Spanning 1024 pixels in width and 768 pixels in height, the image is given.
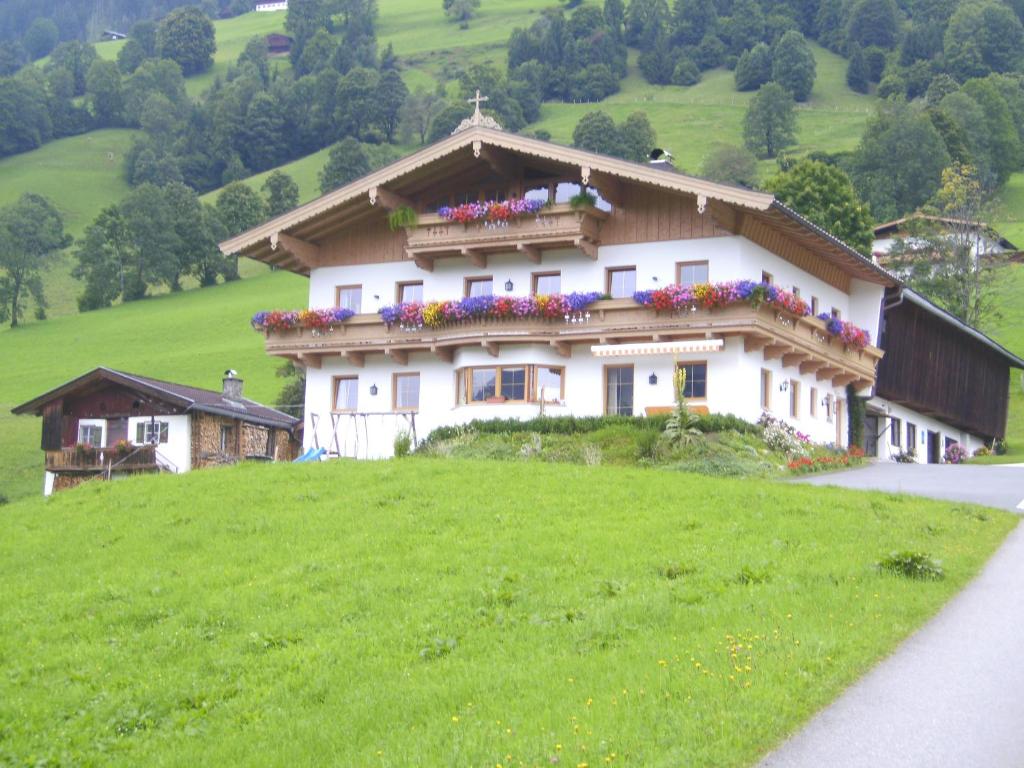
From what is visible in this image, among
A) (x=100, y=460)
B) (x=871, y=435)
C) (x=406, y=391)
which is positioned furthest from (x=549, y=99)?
(x=406, y=391)

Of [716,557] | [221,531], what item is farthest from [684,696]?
[221,531]

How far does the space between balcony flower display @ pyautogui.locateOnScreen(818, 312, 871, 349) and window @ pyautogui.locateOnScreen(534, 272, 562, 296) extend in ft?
24.7

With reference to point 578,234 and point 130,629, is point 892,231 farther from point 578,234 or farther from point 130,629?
point 130,629

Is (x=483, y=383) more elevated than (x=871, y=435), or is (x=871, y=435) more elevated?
(x=483, y=383)

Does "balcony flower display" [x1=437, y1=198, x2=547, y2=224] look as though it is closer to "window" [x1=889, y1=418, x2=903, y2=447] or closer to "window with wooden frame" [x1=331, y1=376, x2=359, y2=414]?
"window with wooden frame" [x1=331, y1=376, x2=359, y2=414]

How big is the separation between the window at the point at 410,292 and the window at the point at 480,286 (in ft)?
5.17

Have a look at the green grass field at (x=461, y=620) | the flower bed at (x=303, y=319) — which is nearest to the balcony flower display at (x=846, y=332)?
the flower bed at (x=303, y=319)

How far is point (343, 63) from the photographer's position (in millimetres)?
193500

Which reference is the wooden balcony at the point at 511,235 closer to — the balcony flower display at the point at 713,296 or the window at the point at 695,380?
the balcony flower display at the point at 713,296

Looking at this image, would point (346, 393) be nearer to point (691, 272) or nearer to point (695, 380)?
point (695, 380)

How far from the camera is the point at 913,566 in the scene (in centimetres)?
1723

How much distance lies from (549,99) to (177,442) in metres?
138

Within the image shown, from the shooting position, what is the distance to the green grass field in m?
12.3

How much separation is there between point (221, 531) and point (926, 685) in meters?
12.7
